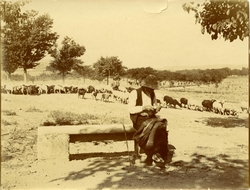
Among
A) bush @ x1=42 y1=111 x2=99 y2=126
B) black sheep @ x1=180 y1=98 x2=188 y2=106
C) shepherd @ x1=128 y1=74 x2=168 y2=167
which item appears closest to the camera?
shepherd @ x1=128 y1=74 x2=168 y2=167

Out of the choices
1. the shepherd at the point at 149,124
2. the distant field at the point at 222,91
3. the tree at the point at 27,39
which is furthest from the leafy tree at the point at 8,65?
the distant field at the point at 222,91

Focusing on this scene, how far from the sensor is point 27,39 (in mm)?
4723

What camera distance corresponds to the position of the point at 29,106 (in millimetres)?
4688

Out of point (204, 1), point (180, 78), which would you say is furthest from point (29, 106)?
point (204, 1)

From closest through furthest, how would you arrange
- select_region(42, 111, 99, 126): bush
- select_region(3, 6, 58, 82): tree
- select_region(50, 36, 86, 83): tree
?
select_region(3, 6, 58, 82): tree < select_region(50, 36, 86, 83): tree < select_region(42, 111, 99, 126): bush

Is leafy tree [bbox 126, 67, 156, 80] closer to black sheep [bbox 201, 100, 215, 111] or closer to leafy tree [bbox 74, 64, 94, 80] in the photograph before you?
leafy tree [bbox 74, 64, 94, 80]

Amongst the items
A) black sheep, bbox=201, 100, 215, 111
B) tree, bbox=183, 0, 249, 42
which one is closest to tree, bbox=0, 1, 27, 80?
tree, bbox=183, 0, 249, 42

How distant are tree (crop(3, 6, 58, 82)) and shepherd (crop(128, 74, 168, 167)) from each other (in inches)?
62.4

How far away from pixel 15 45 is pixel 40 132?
140 centimetres

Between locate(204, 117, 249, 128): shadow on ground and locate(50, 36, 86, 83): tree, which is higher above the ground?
locate(50, 36, 86, 83): tree

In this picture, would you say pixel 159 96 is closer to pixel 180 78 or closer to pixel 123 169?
pixel 180 78

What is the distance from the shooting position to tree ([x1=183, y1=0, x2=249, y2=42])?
4.43m

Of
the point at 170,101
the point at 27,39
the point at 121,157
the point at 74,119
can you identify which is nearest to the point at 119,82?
the point at 74,119

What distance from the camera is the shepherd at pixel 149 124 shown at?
4.13 metres
